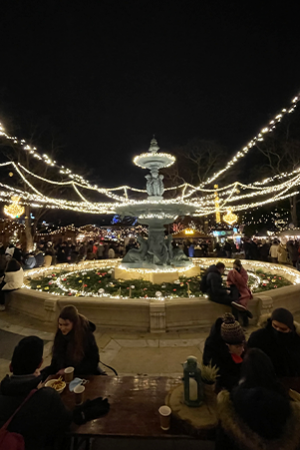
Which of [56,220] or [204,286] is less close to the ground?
[56,220]

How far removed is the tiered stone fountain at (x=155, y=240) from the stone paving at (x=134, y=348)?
464cm

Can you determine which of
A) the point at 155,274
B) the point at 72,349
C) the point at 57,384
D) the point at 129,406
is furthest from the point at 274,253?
the point at 57,384

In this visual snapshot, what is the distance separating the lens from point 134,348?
16.4 feet

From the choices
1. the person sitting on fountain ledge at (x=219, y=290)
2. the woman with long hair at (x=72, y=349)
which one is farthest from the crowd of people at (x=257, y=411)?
the person sitting on fountain ledge at (x=219, y=290)

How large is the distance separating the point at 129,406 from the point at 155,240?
9753 mm

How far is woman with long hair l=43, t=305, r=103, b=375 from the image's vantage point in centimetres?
291

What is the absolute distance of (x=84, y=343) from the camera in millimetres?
2990

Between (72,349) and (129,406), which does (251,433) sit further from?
(72,349)

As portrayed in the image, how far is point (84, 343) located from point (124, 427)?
46.0 inches

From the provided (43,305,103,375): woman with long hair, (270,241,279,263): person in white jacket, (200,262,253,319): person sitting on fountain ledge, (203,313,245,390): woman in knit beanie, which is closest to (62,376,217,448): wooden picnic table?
(43,305,103,375): woman with long hair

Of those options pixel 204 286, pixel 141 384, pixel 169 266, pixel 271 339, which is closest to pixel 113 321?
pixel 204 286

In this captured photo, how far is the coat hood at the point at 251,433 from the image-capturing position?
159 cm

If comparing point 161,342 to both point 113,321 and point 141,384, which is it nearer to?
point 113,321

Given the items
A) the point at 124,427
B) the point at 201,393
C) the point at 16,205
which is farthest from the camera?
the point at 16,205
